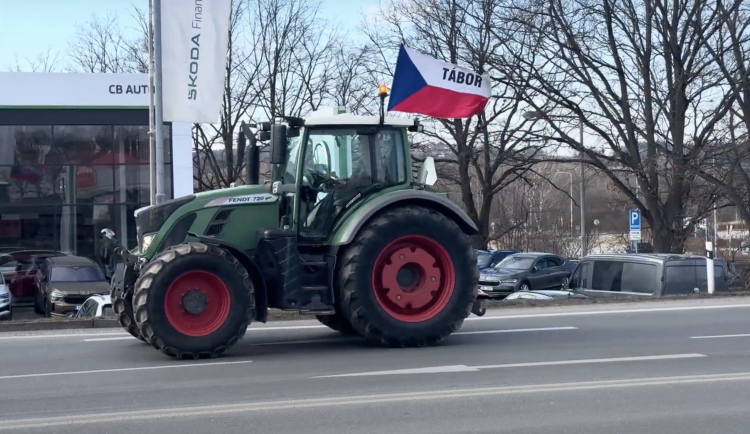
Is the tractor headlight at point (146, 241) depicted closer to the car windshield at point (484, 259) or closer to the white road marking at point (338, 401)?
the white road marking at point (338, 401)

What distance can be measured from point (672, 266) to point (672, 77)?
14.2 m

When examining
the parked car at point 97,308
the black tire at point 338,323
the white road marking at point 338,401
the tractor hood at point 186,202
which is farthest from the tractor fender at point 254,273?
the parked car at point 97,308

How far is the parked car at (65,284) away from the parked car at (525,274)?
1196 centimetres

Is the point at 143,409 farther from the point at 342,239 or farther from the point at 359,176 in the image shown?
the point at 359,176

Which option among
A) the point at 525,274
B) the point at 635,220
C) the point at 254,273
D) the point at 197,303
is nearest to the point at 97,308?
the point at 254,273

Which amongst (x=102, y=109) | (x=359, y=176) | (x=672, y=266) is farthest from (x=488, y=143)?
(x=359, y=176)

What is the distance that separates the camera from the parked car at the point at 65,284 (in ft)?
77.8

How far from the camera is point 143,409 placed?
305 inches

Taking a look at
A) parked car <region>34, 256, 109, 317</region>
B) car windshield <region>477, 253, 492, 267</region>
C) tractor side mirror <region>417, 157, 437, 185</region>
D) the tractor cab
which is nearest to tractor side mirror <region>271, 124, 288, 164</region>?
the tractor cab

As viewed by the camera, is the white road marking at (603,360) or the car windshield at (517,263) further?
the car windshield at (517,263)

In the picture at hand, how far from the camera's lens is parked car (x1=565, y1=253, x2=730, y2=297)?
18.1 metres

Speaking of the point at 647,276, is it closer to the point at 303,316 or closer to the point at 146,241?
the point at 303,316

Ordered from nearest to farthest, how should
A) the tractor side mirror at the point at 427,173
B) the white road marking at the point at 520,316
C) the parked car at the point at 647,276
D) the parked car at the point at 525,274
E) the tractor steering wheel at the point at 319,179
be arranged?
the tractor steering wheel at the point at 319,179 < the tractor side mirror at the point at 427,173 < the white road marking at the point at 520,316 < the parked car at the point at 647,276 < the parked car at the point at 525,274

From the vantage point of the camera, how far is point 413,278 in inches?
446
